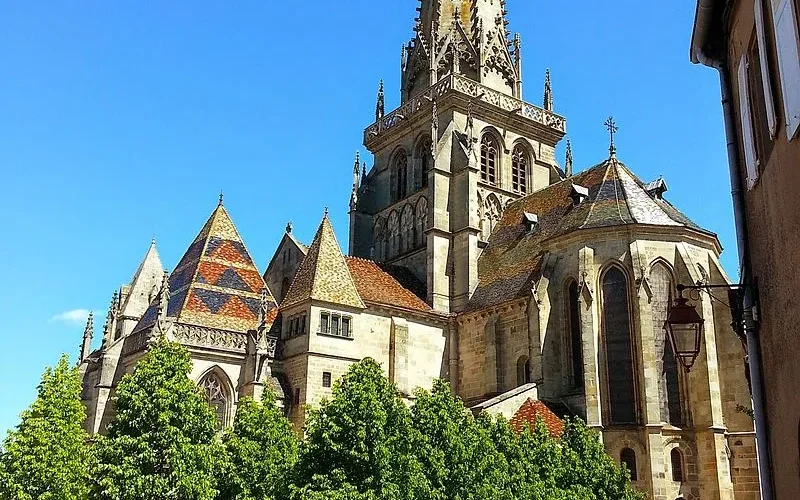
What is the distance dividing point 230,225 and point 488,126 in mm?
15599

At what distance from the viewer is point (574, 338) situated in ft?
103

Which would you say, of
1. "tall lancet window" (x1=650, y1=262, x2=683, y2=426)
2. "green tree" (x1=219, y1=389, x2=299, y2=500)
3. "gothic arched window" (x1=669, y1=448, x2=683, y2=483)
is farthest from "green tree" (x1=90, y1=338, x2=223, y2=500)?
"tall lancet window" (x1=650, y1=262, x2=683, y2=426)

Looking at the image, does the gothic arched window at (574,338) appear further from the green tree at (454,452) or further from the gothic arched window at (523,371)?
the green tree at (454,452)

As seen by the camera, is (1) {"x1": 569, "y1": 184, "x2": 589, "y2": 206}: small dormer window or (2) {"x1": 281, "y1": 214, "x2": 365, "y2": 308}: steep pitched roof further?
(1) {"x1": 569, "y1": 184, "x2": 589, "y2": 206}: small dormer window

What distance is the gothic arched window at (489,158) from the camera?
4281cm

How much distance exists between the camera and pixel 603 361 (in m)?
30.1

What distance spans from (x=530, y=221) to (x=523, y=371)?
8057 mm

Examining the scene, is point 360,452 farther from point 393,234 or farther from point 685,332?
point 393,234

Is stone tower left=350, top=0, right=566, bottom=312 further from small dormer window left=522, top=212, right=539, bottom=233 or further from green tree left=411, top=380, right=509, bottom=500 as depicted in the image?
green tree left=411, top=380, right=509, bottom=500

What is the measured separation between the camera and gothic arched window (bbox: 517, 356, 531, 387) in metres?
32.9

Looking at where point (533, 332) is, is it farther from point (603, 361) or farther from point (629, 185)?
point (629, 185)

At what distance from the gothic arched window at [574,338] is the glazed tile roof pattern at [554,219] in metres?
1.86

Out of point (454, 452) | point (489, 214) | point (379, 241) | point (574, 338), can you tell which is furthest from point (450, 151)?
point (454, 452)

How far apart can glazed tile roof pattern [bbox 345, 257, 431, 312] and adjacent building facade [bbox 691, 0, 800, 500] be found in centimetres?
2564
